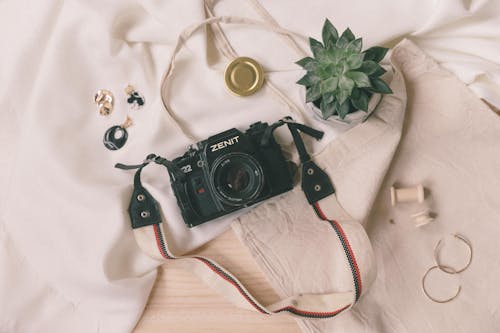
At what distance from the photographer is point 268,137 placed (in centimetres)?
63

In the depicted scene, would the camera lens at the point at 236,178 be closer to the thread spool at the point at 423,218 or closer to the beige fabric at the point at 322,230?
the beige fabric at the point at 322,230

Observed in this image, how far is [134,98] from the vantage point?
2.27 feet

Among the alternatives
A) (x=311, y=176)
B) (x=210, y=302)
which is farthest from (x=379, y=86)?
(x=210, y=302)

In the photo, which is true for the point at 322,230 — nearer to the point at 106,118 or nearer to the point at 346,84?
the point at 346,84

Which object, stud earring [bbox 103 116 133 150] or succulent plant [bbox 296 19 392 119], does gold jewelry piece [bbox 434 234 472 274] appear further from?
stud earring [bbox 103 116 133 150]

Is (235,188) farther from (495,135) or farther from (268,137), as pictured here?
(495,135)

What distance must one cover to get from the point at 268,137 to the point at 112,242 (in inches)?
10.4

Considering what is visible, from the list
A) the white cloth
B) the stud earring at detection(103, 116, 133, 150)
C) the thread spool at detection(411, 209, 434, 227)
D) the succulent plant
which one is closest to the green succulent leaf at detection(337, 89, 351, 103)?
the succulent plant

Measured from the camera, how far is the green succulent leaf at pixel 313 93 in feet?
1.90

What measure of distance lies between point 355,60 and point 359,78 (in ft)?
0.07

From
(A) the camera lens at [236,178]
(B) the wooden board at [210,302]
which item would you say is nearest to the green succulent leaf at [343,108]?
(A) the camera lens at [236,178]

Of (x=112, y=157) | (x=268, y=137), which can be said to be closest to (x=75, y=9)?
(x=112, y=157)

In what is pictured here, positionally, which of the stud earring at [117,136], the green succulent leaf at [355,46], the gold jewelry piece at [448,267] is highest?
the stud earring at [117,136]

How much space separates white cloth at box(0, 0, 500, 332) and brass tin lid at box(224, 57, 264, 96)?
2 centimetres
